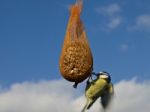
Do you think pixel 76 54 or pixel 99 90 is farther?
pixel 99 90

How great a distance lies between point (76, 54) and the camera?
8.39 metres

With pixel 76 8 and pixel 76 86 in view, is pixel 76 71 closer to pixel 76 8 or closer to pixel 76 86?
pixel 76 86

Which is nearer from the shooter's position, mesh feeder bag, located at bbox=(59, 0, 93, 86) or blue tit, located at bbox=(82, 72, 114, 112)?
mesh feeder bag, located at bbox=(59, 0, 93, 86)

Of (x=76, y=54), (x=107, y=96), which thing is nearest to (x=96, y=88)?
(x=107, y=96)

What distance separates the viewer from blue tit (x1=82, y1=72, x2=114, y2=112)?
875 centimetres

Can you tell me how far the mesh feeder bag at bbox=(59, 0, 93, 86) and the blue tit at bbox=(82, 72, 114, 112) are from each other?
1.56ft

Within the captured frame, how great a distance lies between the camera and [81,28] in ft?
27.5

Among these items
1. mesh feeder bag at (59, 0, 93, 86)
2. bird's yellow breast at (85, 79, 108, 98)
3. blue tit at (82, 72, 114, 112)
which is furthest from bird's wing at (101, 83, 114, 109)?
mesh feeder bag at (59, 0, 93, 86)

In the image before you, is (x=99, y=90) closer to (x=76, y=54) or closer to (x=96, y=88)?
(x=96, y=88)

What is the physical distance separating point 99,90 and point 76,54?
120 centimetres

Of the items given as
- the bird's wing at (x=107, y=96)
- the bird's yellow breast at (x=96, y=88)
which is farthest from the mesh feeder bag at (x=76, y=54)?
the bird's wing at (x=107, y=96)

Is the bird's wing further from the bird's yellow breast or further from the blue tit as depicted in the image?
the bird's yellow breast

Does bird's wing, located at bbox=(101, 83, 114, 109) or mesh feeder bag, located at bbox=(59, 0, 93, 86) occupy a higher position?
mesh feeder bag, located at bbox=(59, 0, 93, 86)

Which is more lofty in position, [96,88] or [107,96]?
[96,88]
